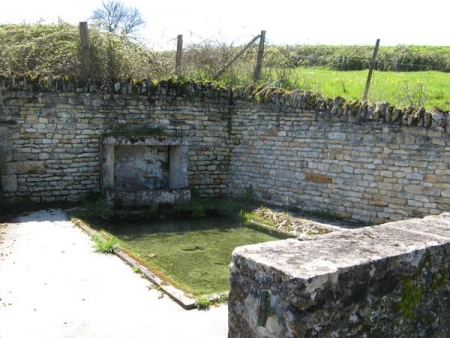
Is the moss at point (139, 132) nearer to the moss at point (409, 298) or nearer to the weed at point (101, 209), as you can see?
the weed at point (101, 209)

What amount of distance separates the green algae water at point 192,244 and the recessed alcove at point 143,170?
0.87 meters

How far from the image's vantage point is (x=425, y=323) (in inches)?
111

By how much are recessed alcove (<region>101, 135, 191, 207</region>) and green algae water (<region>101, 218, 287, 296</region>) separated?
869 millimetres

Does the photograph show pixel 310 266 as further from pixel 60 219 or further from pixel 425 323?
pixel 60 219

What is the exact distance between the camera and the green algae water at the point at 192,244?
250 inches

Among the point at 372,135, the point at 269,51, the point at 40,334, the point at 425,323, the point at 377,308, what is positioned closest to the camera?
the point at 377,308

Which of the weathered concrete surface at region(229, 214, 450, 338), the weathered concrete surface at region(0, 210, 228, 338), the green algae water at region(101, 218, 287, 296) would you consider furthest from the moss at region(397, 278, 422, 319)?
the green algae water at region(101, 218, 287, 296)

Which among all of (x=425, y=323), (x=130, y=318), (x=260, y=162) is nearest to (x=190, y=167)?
(x=260, y=162)

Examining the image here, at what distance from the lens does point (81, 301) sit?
5.31m

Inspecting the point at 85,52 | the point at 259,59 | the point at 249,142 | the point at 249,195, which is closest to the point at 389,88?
the point at 259,59

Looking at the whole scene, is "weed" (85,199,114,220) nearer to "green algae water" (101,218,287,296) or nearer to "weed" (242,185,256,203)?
"green algae water" (101,218,287,296)

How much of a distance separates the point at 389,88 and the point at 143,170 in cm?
694

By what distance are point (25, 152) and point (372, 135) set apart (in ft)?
24.3

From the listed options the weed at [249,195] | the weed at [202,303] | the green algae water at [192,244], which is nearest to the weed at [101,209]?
the green algae water at [192,244]
